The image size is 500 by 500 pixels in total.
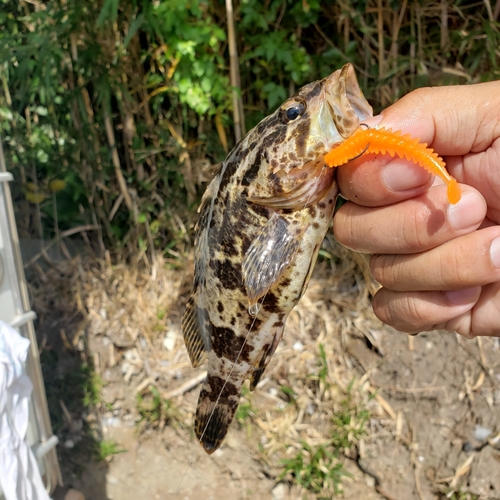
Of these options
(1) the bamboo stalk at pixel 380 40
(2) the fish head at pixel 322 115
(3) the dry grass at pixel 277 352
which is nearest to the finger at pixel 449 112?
(2) the fish head at pixel 322 115

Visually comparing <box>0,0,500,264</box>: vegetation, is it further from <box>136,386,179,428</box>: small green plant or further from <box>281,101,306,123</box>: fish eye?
<box>281,101,306,123</box>: fish eye

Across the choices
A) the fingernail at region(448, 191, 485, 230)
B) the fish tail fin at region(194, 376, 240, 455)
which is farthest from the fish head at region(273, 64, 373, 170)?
the fish tail fin at region(194, 376, 240, 455)

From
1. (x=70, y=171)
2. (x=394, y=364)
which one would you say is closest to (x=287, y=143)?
(x=394, y=364)

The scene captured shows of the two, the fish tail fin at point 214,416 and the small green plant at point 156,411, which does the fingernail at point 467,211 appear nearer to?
the fish tail fin at point 214,416

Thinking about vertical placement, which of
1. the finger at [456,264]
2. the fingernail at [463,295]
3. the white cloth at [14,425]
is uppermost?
the finger at [456,264]

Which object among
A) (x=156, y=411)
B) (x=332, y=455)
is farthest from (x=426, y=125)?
(x=156, y=411)

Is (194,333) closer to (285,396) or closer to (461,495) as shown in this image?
(285,396)

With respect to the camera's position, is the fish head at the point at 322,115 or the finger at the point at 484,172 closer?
the fish head at the point at 322,115

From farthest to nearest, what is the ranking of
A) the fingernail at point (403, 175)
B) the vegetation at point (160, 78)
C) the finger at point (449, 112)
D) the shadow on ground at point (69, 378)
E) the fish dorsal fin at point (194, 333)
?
the shadow on ground at point (69, 378) → the vegetation at point (160, 78) → the fish dorsal fin at point (194, 333) → the finger at point (449, 112) → the fingernail at point (403, 175)
